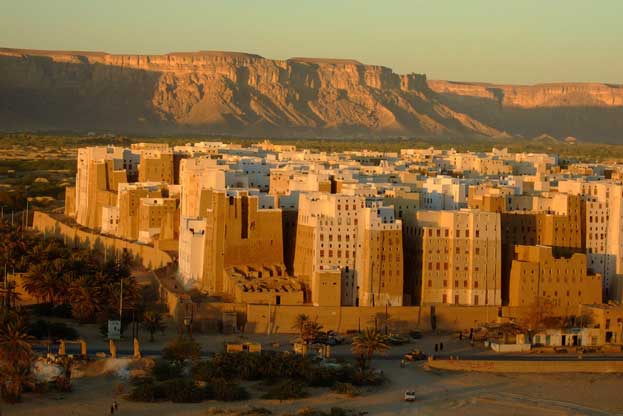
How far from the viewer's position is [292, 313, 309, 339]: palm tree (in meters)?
58.1

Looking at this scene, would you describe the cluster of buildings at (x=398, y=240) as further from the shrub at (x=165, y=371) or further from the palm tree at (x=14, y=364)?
the palm tree at (x=14, y=364)

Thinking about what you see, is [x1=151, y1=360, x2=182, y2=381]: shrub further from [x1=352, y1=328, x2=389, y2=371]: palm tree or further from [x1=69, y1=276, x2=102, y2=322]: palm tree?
[x1=69, y1=276, x2=102, y2=322]: palm tree

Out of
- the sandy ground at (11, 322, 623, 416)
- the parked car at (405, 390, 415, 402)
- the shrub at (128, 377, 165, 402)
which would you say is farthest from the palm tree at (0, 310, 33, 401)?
the parked car at (405, 390, 415, 402)

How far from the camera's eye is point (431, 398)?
50.6 m

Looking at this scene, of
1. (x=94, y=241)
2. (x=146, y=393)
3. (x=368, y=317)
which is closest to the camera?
(x=146, y=393)

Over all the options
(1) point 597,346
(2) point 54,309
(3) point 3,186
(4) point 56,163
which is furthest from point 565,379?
(4) point 56,163

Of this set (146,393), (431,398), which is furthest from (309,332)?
(146,393)

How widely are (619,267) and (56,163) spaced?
91.5 meters

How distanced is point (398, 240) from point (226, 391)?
54.1ft

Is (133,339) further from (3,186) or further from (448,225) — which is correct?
(3,186)

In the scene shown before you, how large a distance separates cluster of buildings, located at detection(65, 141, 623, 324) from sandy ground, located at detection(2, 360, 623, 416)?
27.3 ft

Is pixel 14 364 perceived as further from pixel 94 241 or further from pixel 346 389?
pixel 94 241

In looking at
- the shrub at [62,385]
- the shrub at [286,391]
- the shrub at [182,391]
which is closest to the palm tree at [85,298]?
the shrub at [62,385]

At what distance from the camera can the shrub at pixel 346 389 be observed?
4991 centimetres
